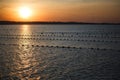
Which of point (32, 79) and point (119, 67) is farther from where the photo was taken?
point (119, 67)

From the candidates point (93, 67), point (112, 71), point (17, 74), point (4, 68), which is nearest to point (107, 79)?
point (112, 71)

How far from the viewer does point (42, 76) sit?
78.8 ft

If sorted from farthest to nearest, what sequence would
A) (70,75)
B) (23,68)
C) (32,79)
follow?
(23,68) → (70,75) → (32,79)

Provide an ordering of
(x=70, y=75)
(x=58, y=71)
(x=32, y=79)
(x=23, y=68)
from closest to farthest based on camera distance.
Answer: (x=32, y=79), (x=70, y=75), (x=58, y=71), (x=23, y=68)

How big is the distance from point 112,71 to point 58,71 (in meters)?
6.87

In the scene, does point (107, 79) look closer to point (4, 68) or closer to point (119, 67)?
point (119, 67)

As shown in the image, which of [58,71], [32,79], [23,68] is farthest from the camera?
[23,68]

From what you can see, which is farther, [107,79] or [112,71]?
[112,71]

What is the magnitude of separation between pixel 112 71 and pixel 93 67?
10.3ft

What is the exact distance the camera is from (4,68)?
2845 cm

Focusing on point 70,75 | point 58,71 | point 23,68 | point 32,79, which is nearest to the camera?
point 32,79

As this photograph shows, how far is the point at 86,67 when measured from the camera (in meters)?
28.9

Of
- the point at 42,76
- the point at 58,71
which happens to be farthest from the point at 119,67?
the point at 42,76

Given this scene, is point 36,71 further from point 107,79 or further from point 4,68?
point 107,79
